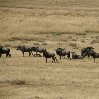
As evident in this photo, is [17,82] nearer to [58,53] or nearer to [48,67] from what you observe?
[48,67]

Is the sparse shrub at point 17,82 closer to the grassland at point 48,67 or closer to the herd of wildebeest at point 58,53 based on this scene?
the grassland at point 48,67

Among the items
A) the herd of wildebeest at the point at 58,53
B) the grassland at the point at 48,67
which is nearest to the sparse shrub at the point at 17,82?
the grassland at the point at 48,67

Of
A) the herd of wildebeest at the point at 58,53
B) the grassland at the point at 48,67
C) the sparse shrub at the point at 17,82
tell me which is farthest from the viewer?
the herd of wildebeest at the point at 58,53


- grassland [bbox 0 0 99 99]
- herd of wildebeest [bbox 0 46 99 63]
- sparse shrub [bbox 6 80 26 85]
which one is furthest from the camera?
herd of wildebeest [bbox 0 46 99 63]

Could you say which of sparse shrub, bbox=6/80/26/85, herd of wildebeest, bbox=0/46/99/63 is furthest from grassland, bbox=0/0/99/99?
herd of wildebeest, bbox=0/46/99/63

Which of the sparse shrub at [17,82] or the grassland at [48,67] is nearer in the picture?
the grassland at [48,67]

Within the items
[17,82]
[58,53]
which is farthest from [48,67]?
[17,82]

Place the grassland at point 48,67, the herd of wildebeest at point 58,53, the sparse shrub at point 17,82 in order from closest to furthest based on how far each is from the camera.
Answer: the grassland at point 48,67 < the sparse shrub at point 17,82 < the herd of wildebeest at point 58,53

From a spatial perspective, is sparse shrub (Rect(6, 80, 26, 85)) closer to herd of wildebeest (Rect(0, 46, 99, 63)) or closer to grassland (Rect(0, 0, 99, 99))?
grassland (Rect(0, 0, 99, 99))

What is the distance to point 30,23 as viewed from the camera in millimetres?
50594

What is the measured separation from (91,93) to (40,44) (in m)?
19.1

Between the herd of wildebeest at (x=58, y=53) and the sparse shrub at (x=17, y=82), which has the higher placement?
the herd of wildebeest at (x=58, y=53)

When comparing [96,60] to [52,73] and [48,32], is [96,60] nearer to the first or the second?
[52,73]

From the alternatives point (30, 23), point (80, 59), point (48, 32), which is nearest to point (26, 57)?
point (80, 59)
